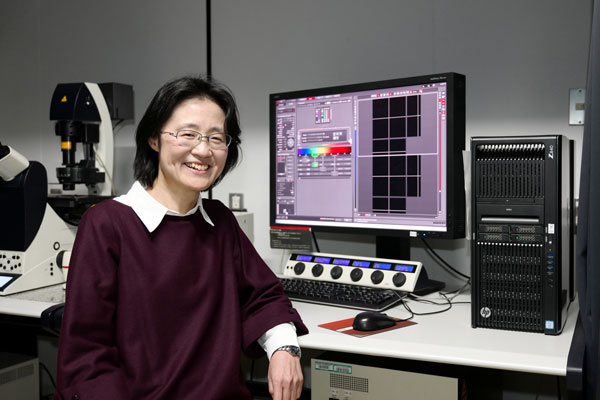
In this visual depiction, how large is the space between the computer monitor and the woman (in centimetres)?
49

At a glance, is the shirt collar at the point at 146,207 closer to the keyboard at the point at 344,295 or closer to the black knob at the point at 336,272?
the keyboard at the point at 344,295

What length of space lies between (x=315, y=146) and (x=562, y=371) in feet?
3.47

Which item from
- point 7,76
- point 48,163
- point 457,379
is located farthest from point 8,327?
point 457,379

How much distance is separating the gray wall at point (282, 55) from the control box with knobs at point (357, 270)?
0.90 feet

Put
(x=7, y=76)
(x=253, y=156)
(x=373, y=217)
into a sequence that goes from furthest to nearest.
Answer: (x=7, y=76) < (x=253, y=156) < (x=373, y=217)

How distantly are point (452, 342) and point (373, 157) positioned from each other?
71 centimetres

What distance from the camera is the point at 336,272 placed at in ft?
5.86

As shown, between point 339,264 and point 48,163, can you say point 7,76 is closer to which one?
point 48,163

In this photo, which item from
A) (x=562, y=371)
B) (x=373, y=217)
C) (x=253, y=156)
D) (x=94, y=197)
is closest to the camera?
(x=562, y=371)

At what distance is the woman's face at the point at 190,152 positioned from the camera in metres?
1.32

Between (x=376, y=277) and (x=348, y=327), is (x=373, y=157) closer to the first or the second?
(x=376, y=277)

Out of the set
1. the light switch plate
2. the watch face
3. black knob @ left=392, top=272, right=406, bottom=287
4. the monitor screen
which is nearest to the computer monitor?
the monitor screen

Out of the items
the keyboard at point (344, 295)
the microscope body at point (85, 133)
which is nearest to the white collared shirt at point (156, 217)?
the keyboard at point (344, 295)

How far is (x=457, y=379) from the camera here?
48.9 inches
